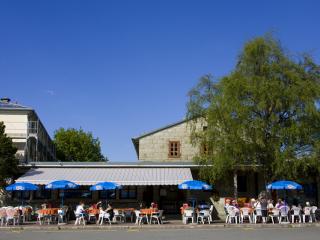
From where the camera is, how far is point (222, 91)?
97.8 ft

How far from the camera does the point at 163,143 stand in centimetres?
3544

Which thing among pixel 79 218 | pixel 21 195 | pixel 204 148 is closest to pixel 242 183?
pixel 204 148

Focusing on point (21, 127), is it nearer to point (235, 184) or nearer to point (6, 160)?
point (6, 160)

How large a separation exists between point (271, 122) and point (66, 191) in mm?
14461

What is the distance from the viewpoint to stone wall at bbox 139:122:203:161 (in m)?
35.2

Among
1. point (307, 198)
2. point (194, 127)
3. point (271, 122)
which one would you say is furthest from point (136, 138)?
point (307, 198)

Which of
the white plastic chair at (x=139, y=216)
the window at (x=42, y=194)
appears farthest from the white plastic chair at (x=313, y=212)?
the window at (x=42, y=194)

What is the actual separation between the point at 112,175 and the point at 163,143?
6563 mm

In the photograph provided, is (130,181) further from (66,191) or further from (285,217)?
(285,217)

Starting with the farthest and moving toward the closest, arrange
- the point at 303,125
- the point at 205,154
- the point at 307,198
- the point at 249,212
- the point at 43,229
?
the point at 307,198 → the point at 205,154 → the point at 303,125 → the point at 249,212 → the point at 43,229

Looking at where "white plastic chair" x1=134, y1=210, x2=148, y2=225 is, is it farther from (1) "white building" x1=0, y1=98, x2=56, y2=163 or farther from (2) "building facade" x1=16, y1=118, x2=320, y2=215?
(1) "white building" x1=0, y1=98, x2=56, y2=163

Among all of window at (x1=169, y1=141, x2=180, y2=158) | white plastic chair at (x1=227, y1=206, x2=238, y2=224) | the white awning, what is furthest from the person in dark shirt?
window at (x1=169, y1=141, x2=180, y2=158)

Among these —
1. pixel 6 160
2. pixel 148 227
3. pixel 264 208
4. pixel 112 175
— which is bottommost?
pixel 148 227

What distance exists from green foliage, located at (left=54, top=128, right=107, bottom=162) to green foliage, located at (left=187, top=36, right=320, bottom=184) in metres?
44.9
